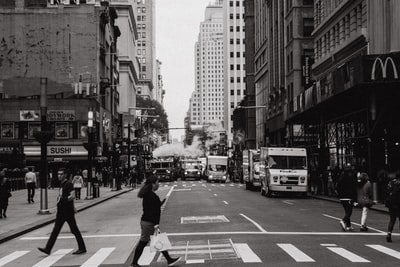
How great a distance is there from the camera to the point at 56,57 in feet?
225

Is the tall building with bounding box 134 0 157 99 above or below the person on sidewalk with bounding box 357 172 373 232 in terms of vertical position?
above

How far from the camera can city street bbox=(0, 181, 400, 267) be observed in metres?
13.0

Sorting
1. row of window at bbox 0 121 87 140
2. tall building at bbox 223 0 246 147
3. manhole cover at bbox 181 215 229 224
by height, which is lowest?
manhole cover at bbox 181 215 229 224

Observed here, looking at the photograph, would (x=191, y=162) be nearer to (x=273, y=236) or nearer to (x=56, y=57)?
(x=56, y=57)

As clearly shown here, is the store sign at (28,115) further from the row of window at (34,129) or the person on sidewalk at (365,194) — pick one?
the person on sidewalk at (365,194)

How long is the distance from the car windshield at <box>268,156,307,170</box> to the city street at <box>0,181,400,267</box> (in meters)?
12.8

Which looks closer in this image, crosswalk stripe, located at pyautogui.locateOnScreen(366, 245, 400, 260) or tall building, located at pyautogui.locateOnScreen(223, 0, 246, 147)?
crosswalk stripe, located at pyautogui.locateOnScreen(366, 245, 400, 260)

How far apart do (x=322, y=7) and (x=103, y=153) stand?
1152 inches

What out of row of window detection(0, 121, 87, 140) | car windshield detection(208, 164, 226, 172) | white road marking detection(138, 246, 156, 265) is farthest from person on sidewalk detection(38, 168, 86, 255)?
car windshield detection(208, 164, 226, 172)

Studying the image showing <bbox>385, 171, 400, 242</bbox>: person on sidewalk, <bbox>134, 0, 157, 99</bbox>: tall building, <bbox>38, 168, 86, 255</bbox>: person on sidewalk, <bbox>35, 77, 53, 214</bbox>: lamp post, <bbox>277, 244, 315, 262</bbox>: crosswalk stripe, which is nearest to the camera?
<bbox>277, 244, 315, 262</bbox>: crosswalk stripe

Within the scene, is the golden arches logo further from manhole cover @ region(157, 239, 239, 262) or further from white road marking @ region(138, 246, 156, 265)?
white road marking @ region(138, 246, 156, 265)

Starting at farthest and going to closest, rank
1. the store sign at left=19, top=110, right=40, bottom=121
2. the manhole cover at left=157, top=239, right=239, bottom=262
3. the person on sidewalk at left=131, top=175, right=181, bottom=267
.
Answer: the store sign at left=19, top=110, right=40, bottom=121
the manhole cover at left=157, top=239, right=239, bottom=262
the person on sidewalk at left=131, top=175, right=181, bottom=267

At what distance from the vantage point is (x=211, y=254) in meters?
13.7

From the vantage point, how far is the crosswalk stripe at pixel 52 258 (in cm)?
1320
